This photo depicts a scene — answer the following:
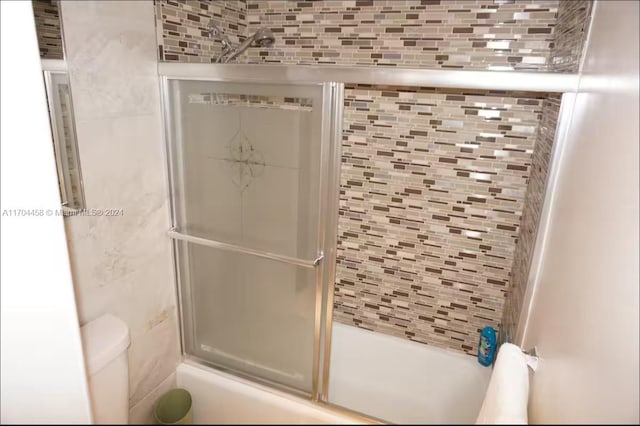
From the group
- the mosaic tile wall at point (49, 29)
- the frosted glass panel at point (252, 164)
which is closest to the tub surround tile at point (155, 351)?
the frosted glass panel at point (252, 164)

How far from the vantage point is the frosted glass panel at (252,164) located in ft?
4.57

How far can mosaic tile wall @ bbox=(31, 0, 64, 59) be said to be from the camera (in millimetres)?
1030

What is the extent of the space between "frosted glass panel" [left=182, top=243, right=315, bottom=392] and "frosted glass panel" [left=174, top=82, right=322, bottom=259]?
102mm

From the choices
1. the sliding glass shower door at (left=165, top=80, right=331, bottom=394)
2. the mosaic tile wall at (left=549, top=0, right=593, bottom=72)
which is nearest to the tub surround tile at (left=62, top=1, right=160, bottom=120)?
the sliding glass shower door at (left=165, top=80, right=331, bottom=394)

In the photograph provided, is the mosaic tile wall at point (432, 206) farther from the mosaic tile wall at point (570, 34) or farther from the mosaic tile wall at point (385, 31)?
the mosaic tile wall at point (570, 34)

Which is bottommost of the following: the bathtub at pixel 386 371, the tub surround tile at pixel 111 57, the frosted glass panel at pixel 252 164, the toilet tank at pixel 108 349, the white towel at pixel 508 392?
the bathtub at pixel 386 371

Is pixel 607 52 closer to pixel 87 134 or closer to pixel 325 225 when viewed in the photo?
pixel 325 225

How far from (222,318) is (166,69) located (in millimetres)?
1001

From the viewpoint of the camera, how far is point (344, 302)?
7.51 feet

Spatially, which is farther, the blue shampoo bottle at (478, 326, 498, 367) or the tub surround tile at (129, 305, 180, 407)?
the blue shampoo bottle at (478, 326, 498, 367)

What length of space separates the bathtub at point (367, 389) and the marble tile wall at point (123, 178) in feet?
0.83

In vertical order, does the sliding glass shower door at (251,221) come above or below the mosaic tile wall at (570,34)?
below

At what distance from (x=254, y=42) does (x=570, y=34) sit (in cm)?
130

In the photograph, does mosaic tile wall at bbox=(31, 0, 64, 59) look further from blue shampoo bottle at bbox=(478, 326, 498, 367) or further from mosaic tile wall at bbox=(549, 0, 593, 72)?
blue shampoo bottle at bbox=(478, 326, 498, 367)
